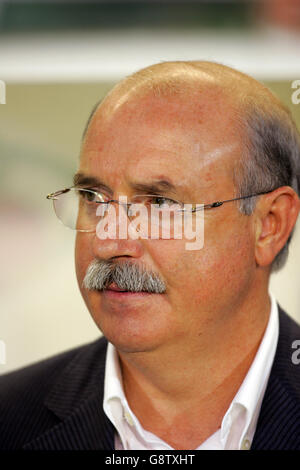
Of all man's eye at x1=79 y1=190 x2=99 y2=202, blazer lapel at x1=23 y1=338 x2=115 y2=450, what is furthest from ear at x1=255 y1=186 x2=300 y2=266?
blazer lapel at x1=23 y1=338 x2=115 y2=450

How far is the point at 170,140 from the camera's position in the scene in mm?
1139

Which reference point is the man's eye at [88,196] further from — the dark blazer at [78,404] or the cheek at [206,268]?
the dark blazer at [78,404]

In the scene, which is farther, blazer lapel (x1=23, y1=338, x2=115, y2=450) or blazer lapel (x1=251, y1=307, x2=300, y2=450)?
blazer lapel (x1=23, y1=338, x2=115, y2=450)

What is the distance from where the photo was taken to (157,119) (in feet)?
3.78

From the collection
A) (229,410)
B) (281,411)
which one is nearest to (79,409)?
(229,410)

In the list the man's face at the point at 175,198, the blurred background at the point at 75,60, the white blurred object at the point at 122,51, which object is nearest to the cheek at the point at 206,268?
the man's face at the point at 175,198

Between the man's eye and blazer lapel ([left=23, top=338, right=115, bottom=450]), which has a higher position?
the man's eye

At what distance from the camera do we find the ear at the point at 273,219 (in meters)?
1.26

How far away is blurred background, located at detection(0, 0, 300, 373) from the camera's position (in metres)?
1.62

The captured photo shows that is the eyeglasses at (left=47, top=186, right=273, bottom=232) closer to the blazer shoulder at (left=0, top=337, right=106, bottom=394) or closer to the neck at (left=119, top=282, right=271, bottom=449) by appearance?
the neck at (left=119, top=282, right=271, bottom=449)

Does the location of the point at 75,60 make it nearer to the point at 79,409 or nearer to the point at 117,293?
Result: the point at 117,293

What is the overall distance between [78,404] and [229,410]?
13.0 inches

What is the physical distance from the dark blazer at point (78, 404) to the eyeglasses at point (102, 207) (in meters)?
0.35
